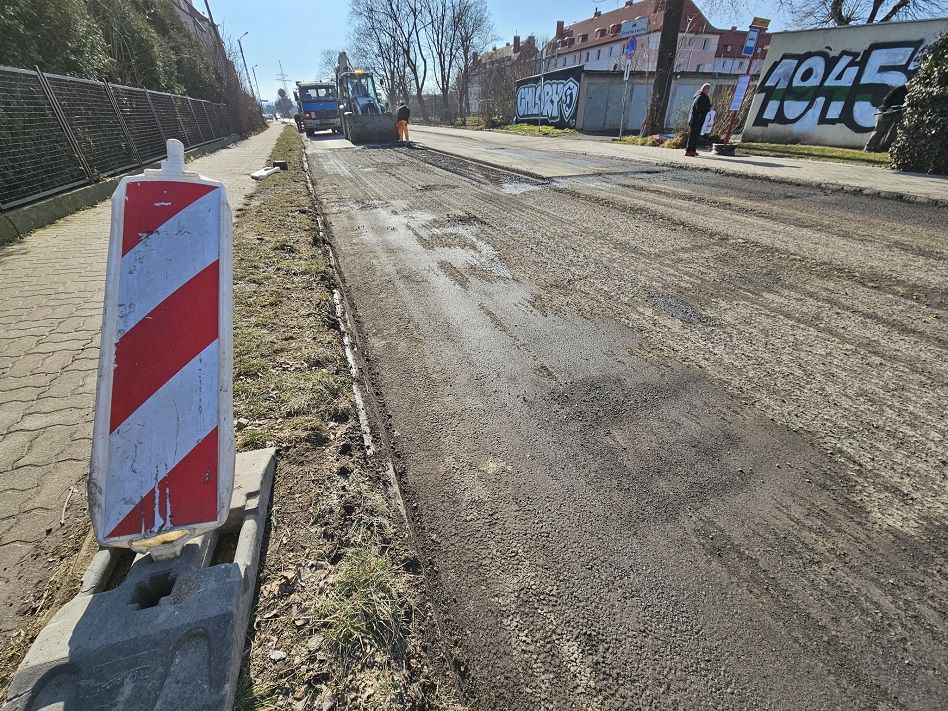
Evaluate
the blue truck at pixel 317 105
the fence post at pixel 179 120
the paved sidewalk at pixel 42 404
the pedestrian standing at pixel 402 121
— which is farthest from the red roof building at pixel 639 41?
the paved sidewalk at pixel 42 404

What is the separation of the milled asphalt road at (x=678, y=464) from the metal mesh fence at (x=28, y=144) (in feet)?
19.2

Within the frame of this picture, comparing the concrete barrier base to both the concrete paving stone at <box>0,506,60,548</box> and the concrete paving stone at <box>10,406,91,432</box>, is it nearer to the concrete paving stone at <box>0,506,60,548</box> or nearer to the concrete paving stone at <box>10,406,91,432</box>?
the concrete paving stone at <box>0,506,60,548</box>

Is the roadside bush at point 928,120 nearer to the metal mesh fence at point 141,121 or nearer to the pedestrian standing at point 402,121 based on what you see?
the pedestrian standing at point 402,121

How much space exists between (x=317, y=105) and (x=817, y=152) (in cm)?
2684

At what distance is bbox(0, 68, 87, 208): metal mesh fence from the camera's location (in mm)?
6320

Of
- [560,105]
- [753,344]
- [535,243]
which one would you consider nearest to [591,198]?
[535,243]

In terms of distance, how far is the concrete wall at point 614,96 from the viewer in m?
24.2

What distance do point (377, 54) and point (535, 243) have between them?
7512 centimetres

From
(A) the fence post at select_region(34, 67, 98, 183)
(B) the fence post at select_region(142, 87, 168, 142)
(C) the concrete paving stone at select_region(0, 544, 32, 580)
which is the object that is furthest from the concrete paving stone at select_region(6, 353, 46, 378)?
(B) the fence post at select_region(142, 87, 168, 142)

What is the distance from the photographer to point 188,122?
17.3 meters

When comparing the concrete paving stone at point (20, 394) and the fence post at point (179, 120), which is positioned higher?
the fence post at point (179, 120)

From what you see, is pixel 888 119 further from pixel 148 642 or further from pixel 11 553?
pixel 11 553

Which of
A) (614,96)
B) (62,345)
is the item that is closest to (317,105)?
(614,96)

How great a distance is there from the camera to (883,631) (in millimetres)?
1470
